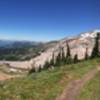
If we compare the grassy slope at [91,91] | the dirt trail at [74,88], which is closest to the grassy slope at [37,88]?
the dirt trail at [74,88]

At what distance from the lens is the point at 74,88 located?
41188 mm

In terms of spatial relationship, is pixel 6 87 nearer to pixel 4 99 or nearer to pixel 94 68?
pixel 4 99

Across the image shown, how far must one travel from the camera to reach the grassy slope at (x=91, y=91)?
37.4m

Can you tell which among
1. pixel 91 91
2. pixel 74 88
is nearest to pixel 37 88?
pixel 74 88

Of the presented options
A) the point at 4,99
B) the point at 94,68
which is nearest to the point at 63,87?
the point at 4,99

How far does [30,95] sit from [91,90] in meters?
10.5

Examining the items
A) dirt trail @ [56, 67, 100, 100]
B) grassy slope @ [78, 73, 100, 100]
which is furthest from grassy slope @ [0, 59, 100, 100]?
grassy slope @ [78, 73, 100, 100]

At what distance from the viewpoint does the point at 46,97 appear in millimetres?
36125

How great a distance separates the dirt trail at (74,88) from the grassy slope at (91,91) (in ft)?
2.78

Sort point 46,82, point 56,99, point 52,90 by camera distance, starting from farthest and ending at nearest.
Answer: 1. point 46,82
2. point 52,90
3. point 56,99

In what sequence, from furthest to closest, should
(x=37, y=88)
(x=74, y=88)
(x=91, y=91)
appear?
(x=74, y=88) < (x=91, y=91) < (x=37, y=88)

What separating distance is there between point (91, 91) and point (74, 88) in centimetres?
283

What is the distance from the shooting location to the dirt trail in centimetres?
3688

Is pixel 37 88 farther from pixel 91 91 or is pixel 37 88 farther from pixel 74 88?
pixel 91 91
